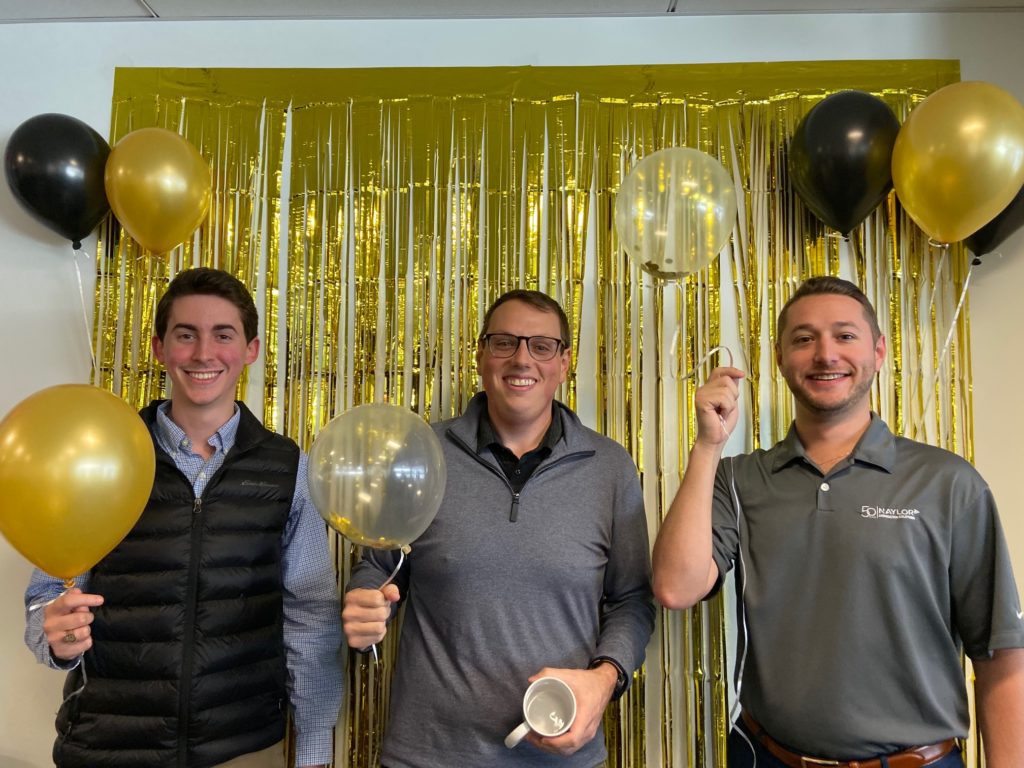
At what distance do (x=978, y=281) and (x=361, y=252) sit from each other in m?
1.62

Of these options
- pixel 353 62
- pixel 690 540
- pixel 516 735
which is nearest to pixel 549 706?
pixel 516 735

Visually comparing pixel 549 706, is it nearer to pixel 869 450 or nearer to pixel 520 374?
pixel 520 374

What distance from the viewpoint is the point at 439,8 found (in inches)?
81.6

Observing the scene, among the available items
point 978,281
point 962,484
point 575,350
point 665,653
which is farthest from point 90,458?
point 978,281

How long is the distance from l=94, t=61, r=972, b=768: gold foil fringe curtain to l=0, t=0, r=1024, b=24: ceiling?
16cm

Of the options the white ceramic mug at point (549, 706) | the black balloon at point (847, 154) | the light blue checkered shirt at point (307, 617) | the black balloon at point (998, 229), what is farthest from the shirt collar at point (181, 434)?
the black balloon at point (998, 229)

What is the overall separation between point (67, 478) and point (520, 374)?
85 centimetres

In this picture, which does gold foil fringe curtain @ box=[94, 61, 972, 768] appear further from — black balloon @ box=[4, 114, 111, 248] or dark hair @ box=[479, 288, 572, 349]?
dark hair @ box=[479, 288, 572, 349]

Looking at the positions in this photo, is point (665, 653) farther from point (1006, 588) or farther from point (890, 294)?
point (890, 294)

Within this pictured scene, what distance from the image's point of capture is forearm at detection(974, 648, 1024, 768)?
1.42m

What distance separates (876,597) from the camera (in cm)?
144

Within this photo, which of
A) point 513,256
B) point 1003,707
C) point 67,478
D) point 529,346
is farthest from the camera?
point 513,256

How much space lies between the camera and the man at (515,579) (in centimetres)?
145

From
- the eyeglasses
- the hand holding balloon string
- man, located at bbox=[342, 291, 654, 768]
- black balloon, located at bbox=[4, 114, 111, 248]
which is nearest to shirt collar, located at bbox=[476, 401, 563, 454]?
man, located at bbox=[342, 291, 654, 768]
